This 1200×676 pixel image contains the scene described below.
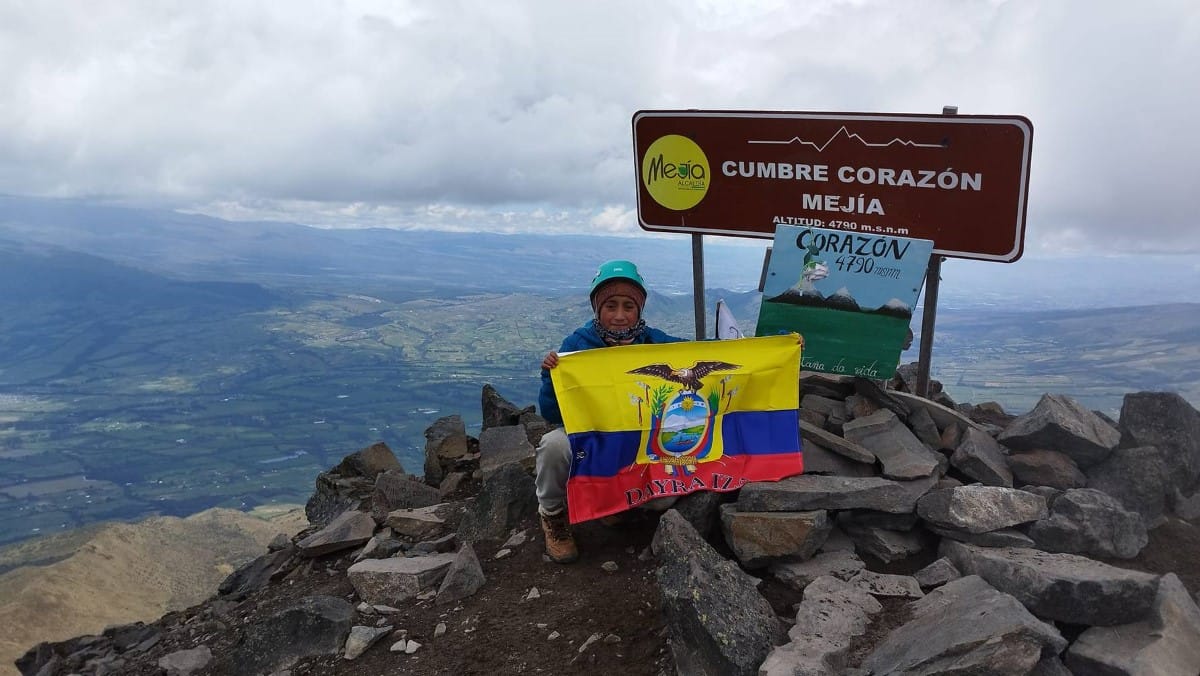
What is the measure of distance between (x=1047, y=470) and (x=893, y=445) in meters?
1.66

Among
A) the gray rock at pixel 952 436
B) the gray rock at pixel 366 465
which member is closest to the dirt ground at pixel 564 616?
the gray rock at pixel 952 436

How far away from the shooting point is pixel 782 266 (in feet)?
26.9

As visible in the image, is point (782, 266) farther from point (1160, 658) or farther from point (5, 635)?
point (5, 635)

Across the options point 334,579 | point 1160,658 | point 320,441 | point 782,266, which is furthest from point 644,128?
point 320,441

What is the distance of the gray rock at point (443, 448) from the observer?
11.0 metres

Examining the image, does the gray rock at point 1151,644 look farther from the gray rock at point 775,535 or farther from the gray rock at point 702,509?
the gray rock at point 702,509

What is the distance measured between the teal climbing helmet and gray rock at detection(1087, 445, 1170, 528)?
5441 millimetres

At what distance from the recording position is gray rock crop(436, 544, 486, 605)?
626 centimetres

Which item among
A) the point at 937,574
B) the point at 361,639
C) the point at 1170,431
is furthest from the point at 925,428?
the point at 361,639

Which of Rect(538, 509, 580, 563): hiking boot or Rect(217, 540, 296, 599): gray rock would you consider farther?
Rect(217, 540, 296, 599): gray rock

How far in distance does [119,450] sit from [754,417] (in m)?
206

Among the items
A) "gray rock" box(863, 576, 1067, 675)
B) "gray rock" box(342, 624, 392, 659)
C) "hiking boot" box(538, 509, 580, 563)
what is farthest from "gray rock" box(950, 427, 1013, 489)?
"gray rock" box(342, 624, 392, 659)

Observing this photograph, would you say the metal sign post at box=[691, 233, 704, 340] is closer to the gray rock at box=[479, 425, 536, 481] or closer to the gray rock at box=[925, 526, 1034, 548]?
the gray rock at box=[479, 425, 536, 481]

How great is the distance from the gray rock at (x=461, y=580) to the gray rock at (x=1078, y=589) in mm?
4459
